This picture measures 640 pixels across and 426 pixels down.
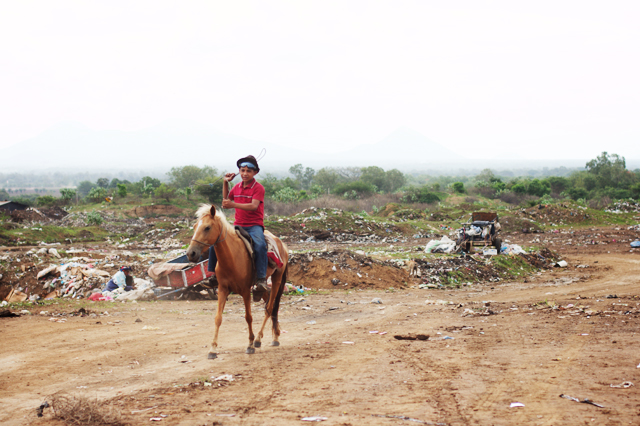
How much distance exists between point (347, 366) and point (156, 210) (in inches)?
1932

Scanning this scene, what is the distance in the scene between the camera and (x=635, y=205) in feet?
133

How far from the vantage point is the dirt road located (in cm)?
402

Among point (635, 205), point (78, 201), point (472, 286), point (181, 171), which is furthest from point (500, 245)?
point (181, 171)

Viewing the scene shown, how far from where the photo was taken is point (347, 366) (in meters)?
5.57

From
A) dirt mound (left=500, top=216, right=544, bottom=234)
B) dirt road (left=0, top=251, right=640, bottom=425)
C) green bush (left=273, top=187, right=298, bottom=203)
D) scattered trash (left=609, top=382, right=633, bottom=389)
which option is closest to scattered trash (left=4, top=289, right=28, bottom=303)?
dirt road (left=0, top=251, right=640, bottom=425)

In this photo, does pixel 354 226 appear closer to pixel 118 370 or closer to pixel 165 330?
pixel 165 330

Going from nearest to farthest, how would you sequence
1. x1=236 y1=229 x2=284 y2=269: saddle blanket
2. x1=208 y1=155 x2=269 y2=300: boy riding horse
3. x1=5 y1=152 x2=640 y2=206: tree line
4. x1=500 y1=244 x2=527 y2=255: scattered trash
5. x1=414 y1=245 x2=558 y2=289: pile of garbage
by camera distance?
x1=208 y1=155 x2=269 y2=300: boy riding horse → x1=236 y1=229 x2=284 y2=269: saddle blanket → x1=414 y1=245 x2=558 y2=289: pile of garbage → x1=500 y1=244 x2=527 y2=255: scattered trash → x1=5 y1=152 x2=640 y2=206: tree line

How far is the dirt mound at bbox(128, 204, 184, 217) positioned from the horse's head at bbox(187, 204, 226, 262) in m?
46.5

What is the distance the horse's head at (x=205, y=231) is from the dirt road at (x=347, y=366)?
148cm

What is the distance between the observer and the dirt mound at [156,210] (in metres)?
49.2

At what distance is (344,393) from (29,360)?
451 cm

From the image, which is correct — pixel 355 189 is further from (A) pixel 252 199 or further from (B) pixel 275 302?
(A) pixel 252 199

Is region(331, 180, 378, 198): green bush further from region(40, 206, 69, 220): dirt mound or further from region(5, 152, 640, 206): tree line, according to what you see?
region(40, 206, 69, 220): dirt mound

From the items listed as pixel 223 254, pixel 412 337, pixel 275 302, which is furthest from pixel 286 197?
pixel 223 254
